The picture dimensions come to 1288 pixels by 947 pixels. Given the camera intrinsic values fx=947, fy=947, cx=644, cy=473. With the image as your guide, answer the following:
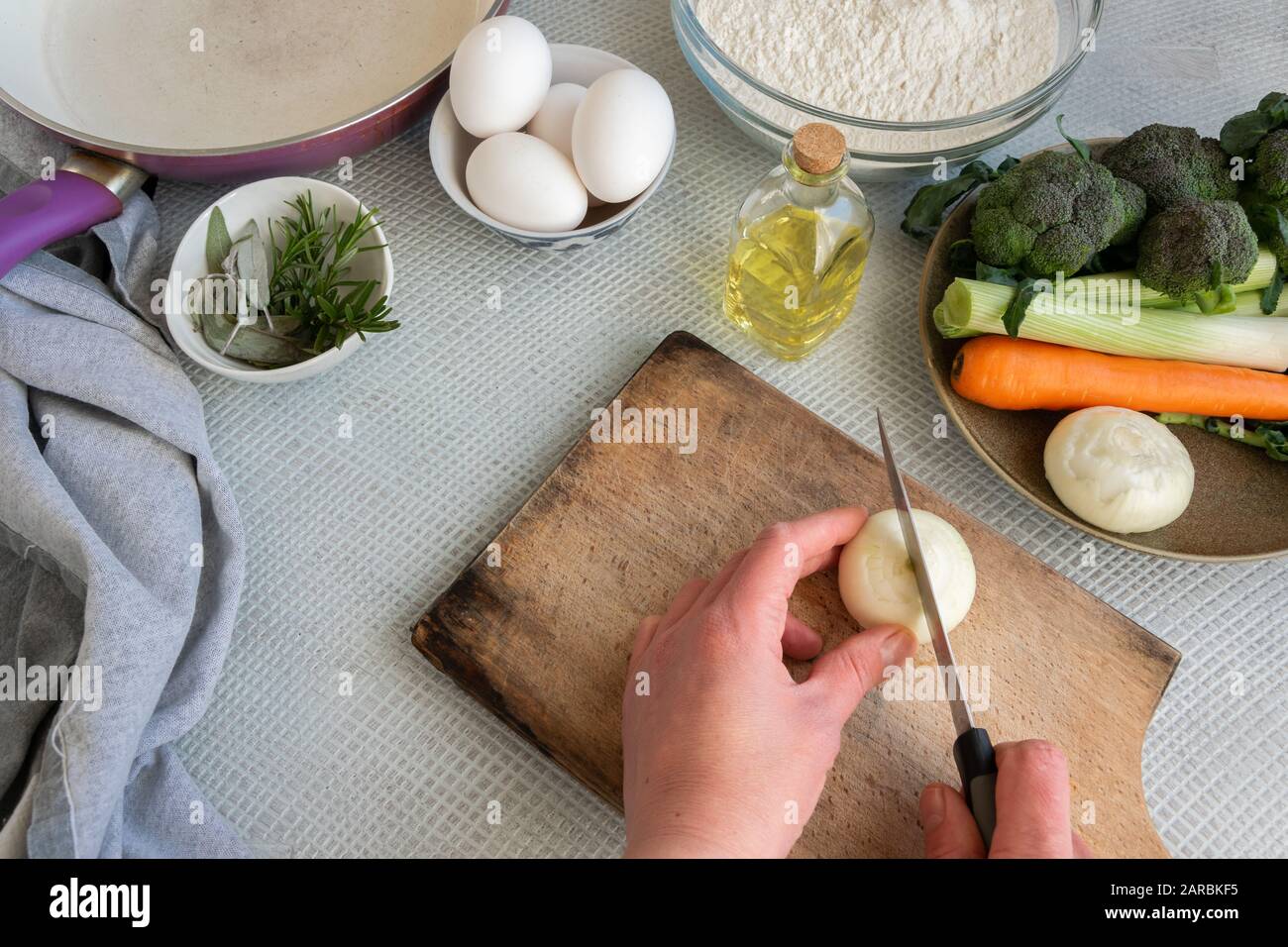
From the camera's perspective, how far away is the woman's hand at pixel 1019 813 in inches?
25.7

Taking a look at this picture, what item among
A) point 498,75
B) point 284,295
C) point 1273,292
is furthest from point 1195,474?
point 284,295

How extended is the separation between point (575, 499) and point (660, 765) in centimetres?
27

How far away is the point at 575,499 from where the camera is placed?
2.84 feet

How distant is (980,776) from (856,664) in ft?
0.39

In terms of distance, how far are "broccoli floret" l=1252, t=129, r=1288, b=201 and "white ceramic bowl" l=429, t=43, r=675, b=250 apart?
566mm

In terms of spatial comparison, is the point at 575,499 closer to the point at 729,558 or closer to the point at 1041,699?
the point at 729,558

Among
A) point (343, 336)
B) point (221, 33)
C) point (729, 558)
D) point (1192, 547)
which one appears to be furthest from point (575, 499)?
point (221, 33)

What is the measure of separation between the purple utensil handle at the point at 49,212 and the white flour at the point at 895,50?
641 mm

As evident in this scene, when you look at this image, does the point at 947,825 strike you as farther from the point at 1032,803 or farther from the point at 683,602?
the point at 683,602

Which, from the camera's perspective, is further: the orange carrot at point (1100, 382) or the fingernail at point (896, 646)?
the orange carrot at point (1100, 382)

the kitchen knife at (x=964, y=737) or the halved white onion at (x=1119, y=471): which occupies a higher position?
the halved white onion at (x=1119, y=471)

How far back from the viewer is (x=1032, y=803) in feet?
2.18

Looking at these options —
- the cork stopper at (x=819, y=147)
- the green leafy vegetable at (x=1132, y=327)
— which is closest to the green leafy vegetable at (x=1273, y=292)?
the green leafy vegetable at (x=1132, y=327)

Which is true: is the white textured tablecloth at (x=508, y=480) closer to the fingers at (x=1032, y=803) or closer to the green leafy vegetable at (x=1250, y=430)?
the green leafy vegetable at (x=1250, y=430)
